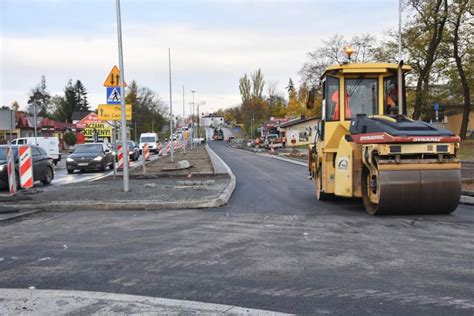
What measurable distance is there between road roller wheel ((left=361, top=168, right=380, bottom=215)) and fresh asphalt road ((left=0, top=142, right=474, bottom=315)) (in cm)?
32

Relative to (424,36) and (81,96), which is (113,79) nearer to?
(424,36)

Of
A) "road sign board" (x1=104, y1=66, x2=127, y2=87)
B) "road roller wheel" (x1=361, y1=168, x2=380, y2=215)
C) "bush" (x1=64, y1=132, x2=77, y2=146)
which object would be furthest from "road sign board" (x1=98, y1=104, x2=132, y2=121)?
"bush" (x1=64, y1=132, x2=77, y2=146)

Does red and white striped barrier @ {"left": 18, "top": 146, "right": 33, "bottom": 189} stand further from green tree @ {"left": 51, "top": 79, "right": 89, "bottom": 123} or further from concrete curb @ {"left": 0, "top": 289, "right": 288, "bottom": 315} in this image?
green tree @ {"left": 51, "top": 79, "right": 89, "bottom": 123}

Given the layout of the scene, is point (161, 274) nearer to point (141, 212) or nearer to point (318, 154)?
point (141, 212)

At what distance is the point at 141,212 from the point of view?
10.5 meters

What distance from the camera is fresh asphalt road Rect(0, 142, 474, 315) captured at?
4789mm

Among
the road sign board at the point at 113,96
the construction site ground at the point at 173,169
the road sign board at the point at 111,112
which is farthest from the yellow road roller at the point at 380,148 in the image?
the construction site ground at the point at 173,169

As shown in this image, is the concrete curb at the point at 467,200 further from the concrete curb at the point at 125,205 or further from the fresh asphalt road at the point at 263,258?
the concrete curb at the point at 125,205

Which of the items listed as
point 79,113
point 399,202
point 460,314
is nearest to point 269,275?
point 460,314

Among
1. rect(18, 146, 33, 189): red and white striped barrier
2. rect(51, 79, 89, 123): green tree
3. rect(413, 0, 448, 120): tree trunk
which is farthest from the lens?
rect(51, 79, 89, 123): green tree

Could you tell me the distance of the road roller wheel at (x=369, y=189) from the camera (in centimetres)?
915

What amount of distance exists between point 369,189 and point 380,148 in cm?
112

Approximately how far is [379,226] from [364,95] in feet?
11.6

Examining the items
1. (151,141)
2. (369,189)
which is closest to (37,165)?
(369,189)
